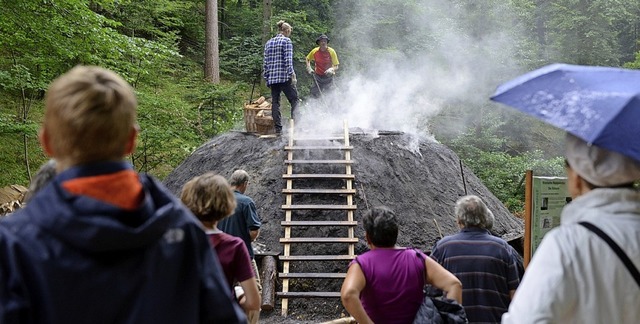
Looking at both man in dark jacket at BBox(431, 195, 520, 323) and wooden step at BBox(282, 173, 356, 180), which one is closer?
man in dark jacket at BBox(431, 195, 520, 323)

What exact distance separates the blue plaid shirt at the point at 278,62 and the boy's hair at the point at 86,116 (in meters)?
A: 10.5

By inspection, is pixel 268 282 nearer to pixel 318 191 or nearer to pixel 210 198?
pixel 318 191

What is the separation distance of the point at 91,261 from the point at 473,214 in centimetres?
372

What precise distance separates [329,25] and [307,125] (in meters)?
12.6

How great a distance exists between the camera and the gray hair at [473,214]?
492cm

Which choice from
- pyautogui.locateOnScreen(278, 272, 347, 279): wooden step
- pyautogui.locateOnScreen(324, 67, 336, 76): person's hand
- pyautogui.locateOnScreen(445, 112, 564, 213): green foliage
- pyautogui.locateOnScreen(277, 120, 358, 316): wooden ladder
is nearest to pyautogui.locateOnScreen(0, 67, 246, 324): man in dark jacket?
pyautogui.locateOnScreen(277, 120, 358, 316): wooden ladder

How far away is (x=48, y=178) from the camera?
2604mm

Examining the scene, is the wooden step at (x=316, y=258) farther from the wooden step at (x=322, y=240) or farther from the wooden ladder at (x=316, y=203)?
the wooden step at (x=322, y=240)

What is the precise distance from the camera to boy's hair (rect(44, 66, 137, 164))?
1.75m

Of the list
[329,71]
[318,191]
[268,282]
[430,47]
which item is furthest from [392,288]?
[430,47]

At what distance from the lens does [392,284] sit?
397cm

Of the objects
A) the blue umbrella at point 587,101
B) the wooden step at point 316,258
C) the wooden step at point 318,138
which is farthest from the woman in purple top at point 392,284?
the wooden step at point 318,138

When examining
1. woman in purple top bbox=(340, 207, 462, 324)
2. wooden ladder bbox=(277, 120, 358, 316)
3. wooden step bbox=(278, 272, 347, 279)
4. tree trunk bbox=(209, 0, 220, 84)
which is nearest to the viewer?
woman in purple top bbox=(340, 207, 462, 324)

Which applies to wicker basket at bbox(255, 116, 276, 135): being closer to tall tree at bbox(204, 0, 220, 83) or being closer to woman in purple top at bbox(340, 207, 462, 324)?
woman in purple top at bbox(340, 207, 462, 324)
